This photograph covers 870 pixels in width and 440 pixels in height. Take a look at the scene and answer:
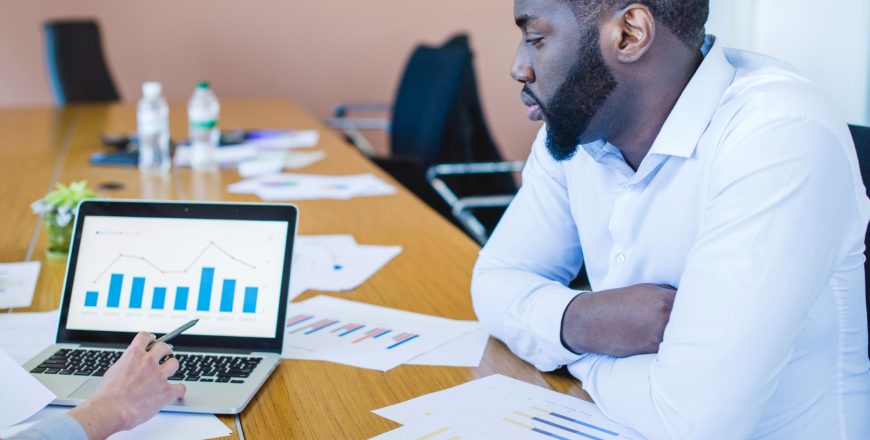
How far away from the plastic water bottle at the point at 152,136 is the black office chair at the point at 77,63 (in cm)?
162

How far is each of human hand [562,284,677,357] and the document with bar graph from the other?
0.26 metres

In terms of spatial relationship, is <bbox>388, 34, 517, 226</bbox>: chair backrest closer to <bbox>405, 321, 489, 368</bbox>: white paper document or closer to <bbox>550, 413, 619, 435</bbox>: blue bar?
<bbox>405, 321, 489, 368</bbox>: white paper document

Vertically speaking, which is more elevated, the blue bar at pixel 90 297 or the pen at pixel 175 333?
the pen at pixel 175 333

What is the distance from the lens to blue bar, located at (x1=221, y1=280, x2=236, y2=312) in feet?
4.28

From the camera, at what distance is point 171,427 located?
1087 millimetres

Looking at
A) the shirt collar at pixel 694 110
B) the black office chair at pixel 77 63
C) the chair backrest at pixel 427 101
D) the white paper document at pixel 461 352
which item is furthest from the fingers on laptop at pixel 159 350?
the black office chair at pixel 77 63

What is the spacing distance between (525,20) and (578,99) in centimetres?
13

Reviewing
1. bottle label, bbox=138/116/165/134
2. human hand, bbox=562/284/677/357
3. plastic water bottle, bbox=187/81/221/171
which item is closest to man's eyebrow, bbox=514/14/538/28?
human hand, bbox=562/284/677/357

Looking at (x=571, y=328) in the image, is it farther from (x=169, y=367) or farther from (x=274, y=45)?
(x=274, y=45)

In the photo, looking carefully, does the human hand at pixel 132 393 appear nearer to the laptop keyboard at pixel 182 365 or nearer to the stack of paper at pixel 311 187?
the laptop keyboard at pixel 182 365

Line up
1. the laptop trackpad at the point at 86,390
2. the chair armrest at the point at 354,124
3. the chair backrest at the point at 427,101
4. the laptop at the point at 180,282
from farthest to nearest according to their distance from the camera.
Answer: the chair armrest at the point at 354,124 < the chair backrest at the point at 427,101 < the laptop at the point at 180,282 < the laptop trackpad at the point at 86,390

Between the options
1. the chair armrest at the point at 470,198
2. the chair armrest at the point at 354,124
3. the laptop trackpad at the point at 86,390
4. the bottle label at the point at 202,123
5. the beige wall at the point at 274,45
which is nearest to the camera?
the laptop trackpad at the point at 86,390

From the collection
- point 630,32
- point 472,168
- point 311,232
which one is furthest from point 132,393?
point 472,168

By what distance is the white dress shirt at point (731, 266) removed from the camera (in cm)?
98
